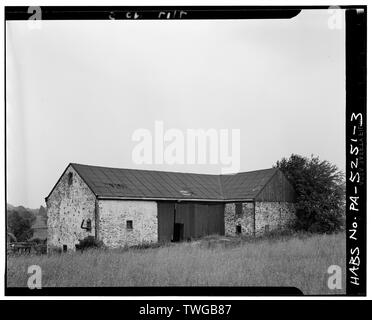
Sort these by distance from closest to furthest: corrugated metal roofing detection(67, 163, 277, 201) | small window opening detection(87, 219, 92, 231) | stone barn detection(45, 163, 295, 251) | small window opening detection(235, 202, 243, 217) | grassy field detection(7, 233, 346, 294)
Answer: grassy field detection(7, 233, 346, 294)
corrugated metal roofing detection(67, 163, 277, 201)
stone barn detection(45, 163, 295, 251)
small window opening detection(87, 219, 92, 231)
small window opening detection(235, 202, 243, 217)

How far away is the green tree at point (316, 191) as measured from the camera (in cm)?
903

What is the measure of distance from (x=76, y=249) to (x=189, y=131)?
3.38m

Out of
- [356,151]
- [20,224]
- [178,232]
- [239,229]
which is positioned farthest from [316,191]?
[20,224]

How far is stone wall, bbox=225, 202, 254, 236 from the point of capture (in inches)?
424

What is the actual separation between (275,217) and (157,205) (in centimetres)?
328

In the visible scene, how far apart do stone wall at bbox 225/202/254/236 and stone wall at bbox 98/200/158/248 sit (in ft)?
5.76

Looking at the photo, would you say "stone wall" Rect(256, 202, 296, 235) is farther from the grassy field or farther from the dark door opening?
the dark door opening

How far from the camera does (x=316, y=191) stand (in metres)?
10.2

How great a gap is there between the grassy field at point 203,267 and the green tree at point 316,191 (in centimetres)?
36

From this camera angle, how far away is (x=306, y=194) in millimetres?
10367

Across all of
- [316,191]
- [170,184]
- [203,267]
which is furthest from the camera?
[170,184]

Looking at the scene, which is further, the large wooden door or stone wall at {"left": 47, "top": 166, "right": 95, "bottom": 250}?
the large wooden door

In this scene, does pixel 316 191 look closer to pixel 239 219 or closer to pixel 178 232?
pixel 239 219

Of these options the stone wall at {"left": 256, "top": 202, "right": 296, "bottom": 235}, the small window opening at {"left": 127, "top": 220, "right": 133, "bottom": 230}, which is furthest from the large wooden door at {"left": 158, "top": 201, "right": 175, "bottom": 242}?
the stone wall at {"left": 256, "top": 202, "right": 296, "bottom": 235}
